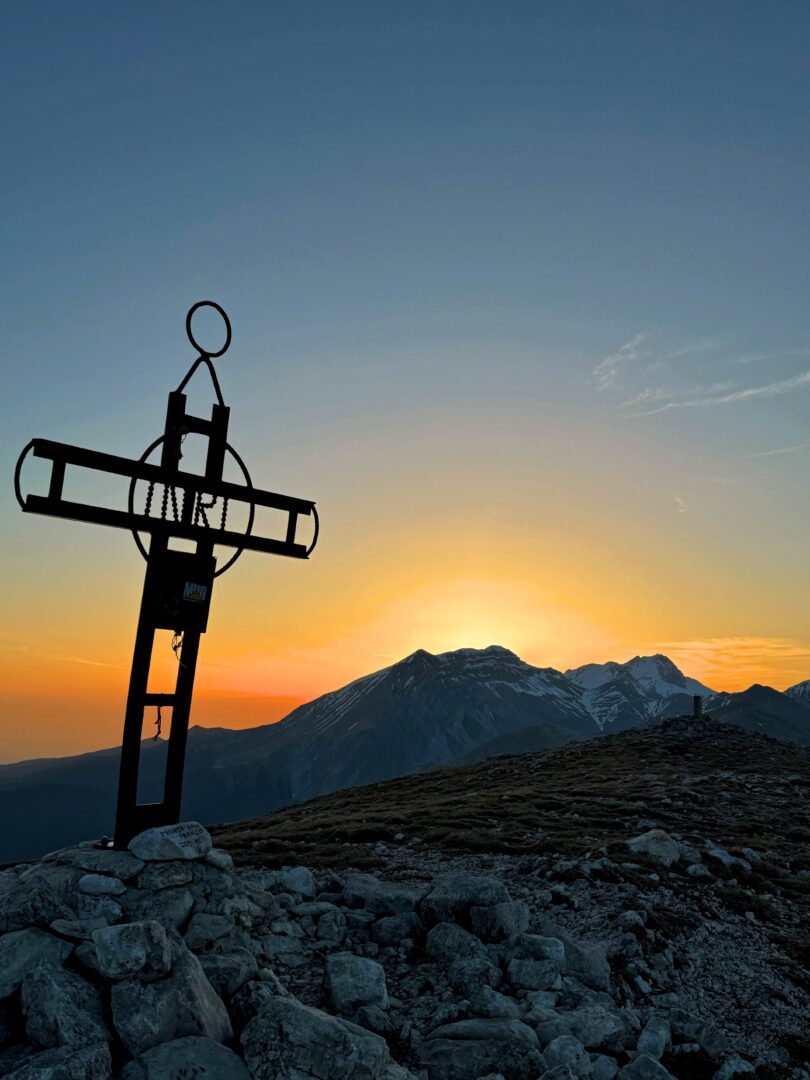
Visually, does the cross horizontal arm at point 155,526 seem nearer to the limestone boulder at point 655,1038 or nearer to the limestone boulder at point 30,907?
the limestone boulder at point 30,907

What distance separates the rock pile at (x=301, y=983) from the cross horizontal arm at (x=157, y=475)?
4936mm

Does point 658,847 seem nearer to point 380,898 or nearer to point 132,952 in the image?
point 380,898

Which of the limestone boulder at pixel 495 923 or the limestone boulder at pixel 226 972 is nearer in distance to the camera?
the limestone boulder at pixel 226 972

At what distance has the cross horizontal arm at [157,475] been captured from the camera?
947cm

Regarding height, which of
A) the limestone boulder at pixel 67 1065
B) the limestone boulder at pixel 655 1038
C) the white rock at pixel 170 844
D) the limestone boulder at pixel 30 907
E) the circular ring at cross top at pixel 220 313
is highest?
the circular ring at cross top at pixel 220 313

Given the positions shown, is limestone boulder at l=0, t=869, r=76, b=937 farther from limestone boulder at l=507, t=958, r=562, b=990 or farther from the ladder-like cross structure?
limestone boulder at l=507, t=958, r=562, b=990

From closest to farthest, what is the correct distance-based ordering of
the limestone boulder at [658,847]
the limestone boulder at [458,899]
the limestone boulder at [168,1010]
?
the limestone boulder at [168,1010]
the limestone boulder at [458,899]
the limestone boulder at [658,847]

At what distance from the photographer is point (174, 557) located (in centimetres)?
1074

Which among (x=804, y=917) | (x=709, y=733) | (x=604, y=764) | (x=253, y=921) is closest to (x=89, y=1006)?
(x=253, y=921)

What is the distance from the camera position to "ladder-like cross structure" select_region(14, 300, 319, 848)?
10.3 m

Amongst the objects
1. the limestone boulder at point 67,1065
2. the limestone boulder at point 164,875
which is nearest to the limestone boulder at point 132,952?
the limestone boulder at point 67,1065

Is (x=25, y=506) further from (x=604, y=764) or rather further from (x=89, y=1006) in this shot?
(x=604, y=764)

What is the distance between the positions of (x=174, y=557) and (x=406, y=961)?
6769mm

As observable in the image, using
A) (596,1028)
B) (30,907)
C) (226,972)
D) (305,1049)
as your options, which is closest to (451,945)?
(596,1028)
